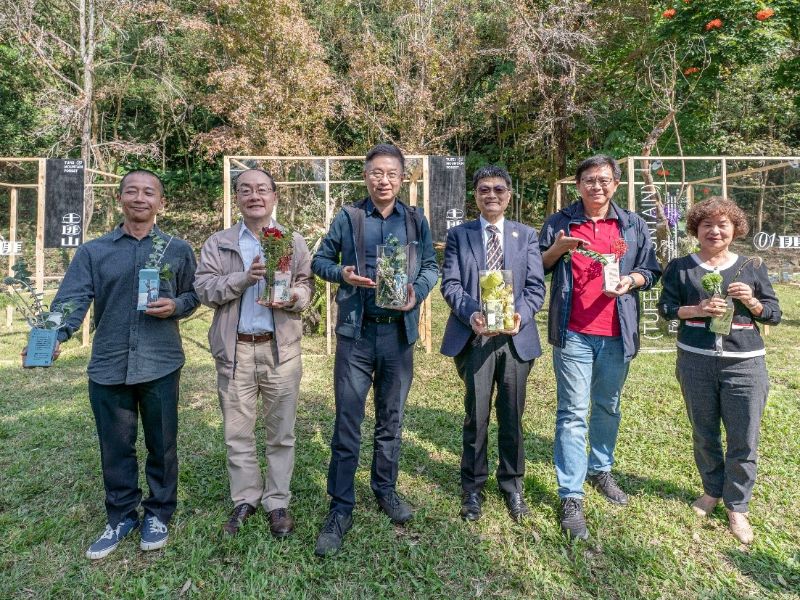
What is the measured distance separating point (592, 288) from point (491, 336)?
2.16 feet

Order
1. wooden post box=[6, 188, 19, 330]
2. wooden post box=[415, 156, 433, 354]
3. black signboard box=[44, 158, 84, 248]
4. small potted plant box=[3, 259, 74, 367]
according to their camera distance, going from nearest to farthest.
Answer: small potted plant box=[3, 259, 74, 367], wooden post box=[415, 156, 433, 354], black signboard box=[44, 158, 84, 248], wooden post box=[6, 188, 19, 330]

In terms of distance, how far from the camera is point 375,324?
2660 millimetres

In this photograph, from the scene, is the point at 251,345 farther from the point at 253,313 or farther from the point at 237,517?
the point at 237,517

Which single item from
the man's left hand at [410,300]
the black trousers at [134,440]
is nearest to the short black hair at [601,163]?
the man's left hand at [410,300]

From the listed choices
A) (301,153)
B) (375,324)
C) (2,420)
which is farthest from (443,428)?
(301,153)

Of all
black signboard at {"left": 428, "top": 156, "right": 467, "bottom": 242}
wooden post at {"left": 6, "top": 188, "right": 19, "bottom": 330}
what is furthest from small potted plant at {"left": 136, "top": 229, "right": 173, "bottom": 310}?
wooden post at {"left": 6, "top": 188, "right": 19, "bottom": 330}

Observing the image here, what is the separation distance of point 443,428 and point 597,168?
243 centimetres

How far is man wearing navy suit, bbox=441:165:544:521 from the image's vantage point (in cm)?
273

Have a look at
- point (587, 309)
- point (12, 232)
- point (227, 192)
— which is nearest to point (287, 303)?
point (587, 309)

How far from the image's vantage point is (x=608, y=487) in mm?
3092

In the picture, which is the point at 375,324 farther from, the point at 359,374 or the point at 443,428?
the point at 443,428

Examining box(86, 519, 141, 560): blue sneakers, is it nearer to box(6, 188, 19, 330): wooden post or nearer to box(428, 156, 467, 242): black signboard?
box(428, 156, 467, 242): black signboard

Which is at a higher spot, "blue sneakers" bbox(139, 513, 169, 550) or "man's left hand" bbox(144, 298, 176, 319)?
"man's left hand" bbox(144, 298, 176, 319)

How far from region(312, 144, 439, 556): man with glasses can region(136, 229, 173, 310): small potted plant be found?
73 centimetres
